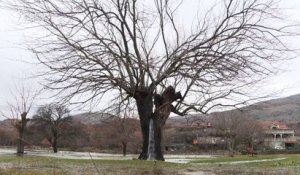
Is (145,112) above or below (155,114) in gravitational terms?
above

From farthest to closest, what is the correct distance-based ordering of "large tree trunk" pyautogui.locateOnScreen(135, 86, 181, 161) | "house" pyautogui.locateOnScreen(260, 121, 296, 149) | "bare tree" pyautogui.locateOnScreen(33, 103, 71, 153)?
"house" pyautogui.locateOnScreen(260, 121, 296, 149) < "bare tree" pyautogui.locateOnScreen(33, 103, 71, 153) < "large tree trunk" pyautogui.locateOnScreen(135, 86, 181, 161)

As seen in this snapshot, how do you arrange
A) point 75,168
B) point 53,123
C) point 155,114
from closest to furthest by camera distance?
point 75,168 < point 155,114 < point 53,123

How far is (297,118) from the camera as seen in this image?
15588cm

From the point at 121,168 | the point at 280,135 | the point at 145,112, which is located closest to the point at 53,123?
the point at 145,112

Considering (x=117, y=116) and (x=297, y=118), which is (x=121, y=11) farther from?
(x=297, y=118)

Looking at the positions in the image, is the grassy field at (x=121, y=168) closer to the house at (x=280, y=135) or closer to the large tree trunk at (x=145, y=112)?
the large tree trunk at (x=145, y=112)

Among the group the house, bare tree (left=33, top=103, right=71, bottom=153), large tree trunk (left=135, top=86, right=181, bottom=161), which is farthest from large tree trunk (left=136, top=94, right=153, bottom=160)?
the house

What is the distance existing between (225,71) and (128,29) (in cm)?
577

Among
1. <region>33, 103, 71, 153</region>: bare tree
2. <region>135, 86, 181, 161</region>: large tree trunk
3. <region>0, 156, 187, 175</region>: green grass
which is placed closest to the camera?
<region>0, 156, 187, 175</region>: green grass

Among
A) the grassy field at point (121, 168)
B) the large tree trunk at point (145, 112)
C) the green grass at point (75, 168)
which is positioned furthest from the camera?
the large tree trunk at point (145, 112)

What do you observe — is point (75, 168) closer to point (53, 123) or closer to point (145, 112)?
point (145, 112)

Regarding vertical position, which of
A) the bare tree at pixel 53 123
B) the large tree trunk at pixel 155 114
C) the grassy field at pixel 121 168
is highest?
the bare tree at pixel 53 123

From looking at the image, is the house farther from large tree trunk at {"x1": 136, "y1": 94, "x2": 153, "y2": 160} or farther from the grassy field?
the grassy field

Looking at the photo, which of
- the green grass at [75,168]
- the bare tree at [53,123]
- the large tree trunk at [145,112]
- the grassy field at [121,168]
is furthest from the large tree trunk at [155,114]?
the bare tree at [53,123]
